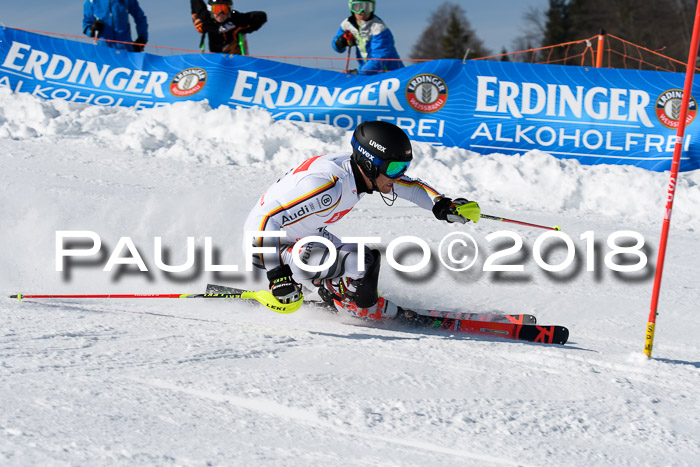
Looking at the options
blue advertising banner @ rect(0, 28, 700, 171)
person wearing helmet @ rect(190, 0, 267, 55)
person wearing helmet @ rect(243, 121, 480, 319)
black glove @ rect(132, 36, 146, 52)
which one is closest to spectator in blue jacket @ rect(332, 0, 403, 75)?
blue advertising banner @ rect(0, 28, 700, 171)

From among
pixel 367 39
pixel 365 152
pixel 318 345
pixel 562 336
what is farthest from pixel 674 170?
pixel 367 39

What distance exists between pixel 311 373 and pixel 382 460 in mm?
869

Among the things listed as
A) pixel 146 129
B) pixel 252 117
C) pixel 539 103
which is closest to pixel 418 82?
pixel 539 103

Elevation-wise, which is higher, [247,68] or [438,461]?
[247,68]

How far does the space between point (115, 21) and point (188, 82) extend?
58.1 inches

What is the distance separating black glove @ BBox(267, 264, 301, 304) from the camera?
3.84 meters

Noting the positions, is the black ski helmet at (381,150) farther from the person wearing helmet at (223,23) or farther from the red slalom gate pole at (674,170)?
the person wearing helmet at (223,23)

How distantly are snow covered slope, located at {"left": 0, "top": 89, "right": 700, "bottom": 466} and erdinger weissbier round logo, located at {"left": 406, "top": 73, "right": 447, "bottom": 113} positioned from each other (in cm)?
136

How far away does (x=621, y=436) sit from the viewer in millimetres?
2637

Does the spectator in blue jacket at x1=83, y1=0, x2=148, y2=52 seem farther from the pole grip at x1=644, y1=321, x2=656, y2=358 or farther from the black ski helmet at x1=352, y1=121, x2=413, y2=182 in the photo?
the pole grip at x1=644, y1=321, x2=656, y2=358

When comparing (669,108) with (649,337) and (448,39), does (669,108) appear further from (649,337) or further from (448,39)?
(448,39)

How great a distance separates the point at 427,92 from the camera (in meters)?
9.36

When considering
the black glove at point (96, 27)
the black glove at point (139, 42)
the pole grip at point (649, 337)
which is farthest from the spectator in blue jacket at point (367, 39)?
the pole grip at point (649, 337)

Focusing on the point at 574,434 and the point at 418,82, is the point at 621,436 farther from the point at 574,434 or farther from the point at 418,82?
the point at 418,82
